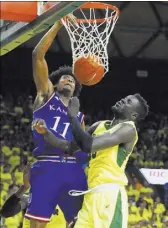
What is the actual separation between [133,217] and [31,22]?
672 cm

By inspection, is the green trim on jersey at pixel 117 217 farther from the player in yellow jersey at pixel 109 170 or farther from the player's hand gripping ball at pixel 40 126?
the player's hand gripping ball at pixel 40 126

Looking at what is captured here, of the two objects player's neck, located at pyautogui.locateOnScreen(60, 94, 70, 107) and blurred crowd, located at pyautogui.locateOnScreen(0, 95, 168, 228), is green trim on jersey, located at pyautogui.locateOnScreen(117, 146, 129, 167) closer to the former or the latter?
player's neck, located at pyautogui.locateOnScreen(60, 94, 70, 107)

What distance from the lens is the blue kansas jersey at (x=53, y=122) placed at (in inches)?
199

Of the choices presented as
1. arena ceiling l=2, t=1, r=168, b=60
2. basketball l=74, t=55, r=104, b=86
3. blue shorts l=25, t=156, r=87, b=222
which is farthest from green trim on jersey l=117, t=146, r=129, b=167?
arena ceiling l=2, t=1, r=168, b=60

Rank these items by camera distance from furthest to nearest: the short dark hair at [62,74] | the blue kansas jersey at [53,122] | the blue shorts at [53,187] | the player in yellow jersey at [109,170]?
the short dark hair at [62,74], the blue kansas jersey at [53,122], the blue shorts at [53,187], the player in yellow jersey at [109,170]

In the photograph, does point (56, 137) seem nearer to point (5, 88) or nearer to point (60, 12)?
point (60, 12)

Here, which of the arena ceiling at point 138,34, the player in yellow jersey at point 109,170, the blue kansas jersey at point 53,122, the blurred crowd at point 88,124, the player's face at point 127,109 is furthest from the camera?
the arena ceiling at point 138,34

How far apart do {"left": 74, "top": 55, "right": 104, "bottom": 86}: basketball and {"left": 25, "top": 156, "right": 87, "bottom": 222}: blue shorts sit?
664 millimetres

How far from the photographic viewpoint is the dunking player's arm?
14.7 feet

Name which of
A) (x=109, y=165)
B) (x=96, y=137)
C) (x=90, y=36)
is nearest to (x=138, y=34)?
(x=90, y=36)

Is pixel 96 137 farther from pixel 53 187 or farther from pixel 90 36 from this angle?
pixel 90 36

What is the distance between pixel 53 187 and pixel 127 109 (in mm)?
847

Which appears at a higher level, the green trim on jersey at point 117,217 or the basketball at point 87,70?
the basketball at point 87,70

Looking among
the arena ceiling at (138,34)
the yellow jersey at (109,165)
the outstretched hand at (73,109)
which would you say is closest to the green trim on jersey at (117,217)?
the yellow jersey at (109,165)
